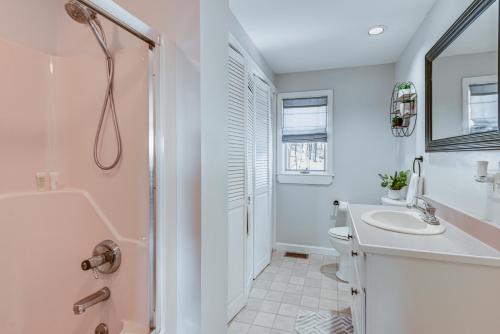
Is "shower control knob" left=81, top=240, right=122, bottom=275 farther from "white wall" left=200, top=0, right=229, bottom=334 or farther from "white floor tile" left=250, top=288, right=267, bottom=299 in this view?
"white floor tile" left=250, top=288, right=267, bottom=299

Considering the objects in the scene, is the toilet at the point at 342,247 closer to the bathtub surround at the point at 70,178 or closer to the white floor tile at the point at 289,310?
the white floor tile at the point at 289,310

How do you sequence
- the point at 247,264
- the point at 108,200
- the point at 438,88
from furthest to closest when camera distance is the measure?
the point at 247,264 < the point at 438,88 < the point at 108,200

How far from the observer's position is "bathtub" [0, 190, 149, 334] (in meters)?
1.25

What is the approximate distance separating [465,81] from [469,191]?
0.61 meters

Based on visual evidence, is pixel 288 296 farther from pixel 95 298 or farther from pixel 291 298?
pixel 95 298

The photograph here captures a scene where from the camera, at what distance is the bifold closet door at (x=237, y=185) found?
78.0 inches

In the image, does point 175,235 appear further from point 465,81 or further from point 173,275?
→ point 465,81

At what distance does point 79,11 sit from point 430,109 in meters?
2.23

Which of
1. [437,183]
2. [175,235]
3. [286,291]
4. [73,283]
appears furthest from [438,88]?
[73,283]

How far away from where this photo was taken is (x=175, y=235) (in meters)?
1.09

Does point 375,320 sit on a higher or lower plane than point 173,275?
lower

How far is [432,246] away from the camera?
1.12 metres

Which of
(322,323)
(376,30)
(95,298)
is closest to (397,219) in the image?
(322,323)

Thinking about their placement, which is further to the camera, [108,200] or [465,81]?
[465,81]
